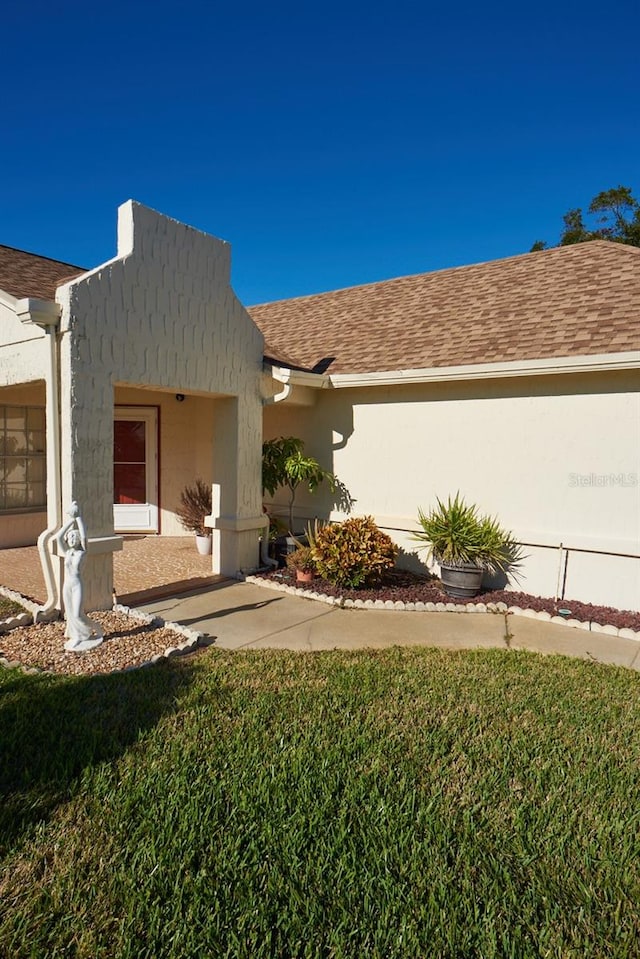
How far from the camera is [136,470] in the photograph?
11.7 metres

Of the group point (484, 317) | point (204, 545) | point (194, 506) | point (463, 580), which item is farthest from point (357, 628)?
point (194, 506)

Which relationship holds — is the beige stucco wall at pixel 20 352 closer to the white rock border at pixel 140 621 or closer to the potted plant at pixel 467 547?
the white rock border at pixel 140 621

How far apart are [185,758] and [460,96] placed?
14852mm

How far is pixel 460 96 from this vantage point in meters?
13.2

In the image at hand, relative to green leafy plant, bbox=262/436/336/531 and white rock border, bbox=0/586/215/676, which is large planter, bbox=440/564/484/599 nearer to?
green leafy plant, bbox=262/436/336/531

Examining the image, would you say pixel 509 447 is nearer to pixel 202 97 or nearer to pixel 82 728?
pixel 82 728

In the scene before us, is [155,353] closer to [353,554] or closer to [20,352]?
[20,352]

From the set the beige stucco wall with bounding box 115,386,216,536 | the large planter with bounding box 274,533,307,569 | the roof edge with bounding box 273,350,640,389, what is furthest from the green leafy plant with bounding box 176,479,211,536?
the roof edge with bounding box 273,350,640,389

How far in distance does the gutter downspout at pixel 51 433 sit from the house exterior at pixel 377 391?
0.07 ft

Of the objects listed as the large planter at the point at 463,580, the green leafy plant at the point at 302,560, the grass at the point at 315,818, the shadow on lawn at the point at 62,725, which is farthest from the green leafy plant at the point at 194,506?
the grass at the point at 315,818

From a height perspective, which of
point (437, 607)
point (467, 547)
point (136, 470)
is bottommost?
point (437, 607)

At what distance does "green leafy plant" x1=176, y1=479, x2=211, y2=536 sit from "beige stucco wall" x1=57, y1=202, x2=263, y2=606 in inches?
115

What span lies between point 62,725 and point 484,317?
8.16 m

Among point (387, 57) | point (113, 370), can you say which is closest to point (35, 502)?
point (113, 370)
